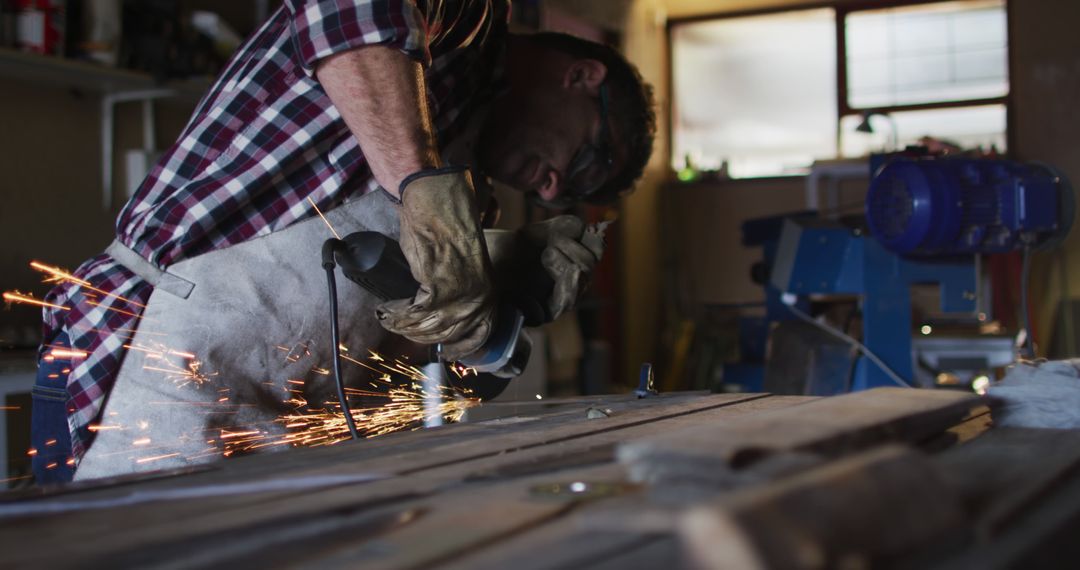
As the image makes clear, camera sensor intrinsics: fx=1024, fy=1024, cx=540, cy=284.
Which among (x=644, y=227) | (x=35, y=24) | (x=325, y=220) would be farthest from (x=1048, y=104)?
(x=325, y=220)

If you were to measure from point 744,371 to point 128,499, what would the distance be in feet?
9.74

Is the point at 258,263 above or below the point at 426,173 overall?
below

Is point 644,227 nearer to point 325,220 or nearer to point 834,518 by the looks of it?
point 325,220

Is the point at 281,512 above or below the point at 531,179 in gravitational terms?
below

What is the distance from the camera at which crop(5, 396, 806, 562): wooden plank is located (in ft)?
2.15

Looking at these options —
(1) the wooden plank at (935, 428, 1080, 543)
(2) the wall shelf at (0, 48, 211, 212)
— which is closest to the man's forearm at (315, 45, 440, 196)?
(1) the wooden plank at (935, 428, 1080, 543)

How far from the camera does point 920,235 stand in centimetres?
236

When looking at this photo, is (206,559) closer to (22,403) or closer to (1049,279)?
(22,403)

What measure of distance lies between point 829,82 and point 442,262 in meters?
5.99

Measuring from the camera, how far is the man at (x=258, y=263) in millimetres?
1303

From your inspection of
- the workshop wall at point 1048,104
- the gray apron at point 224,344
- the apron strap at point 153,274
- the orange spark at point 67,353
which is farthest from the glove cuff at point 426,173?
the workshop wall at point 1048,104

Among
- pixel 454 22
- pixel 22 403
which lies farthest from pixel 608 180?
pixel 22 403

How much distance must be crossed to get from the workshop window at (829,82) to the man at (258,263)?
5250mm

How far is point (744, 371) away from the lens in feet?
11.7
